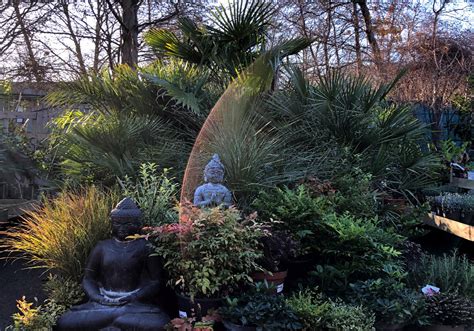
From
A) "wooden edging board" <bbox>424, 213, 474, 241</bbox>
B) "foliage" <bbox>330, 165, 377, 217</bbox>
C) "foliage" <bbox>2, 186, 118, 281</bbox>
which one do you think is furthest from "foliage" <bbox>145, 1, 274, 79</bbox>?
"wooden edging board" <bbox>424, 213, 474, 241</bbox>

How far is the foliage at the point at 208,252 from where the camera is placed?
10.2ft

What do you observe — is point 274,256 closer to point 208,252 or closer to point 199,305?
point 208,252

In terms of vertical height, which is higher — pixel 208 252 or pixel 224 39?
pixel 224 39

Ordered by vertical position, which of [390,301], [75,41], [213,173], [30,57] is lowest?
[390,301]

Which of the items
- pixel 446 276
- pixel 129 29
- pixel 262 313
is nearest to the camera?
pixel 262 313

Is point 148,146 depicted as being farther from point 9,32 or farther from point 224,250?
point 9,32

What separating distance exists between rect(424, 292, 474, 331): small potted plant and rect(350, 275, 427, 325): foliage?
92 millimetres

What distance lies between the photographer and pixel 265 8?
6430 millimetres

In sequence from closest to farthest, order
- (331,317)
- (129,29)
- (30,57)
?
1. (331,317)
2. (129,29)
3. (30,57)

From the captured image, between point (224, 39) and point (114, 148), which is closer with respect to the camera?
point (114, 148)

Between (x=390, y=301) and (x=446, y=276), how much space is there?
0.98 metres

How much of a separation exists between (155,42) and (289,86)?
2.23 metres

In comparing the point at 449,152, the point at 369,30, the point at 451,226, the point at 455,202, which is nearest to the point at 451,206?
the point at 455,202

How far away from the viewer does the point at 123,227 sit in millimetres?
3359
